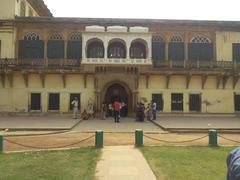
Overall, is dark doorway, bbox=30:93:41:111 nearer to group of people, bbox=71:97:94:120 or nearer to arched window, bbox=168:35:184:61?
group of people, bbox=71:97:94:120

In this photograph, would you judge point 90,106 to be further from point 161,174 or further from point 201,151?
point 161,174

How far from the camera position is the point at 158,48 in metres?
30.9

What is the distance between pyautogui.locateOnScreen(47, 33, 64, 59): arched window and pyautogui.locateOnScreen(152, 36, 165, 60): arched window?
7516 millimetres

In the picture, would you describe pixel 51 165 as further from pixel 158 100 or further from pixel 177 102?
pixel 177 102

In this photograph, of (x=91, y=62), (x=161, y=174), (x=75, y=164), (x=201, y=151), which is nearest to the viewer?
(x=161, y=174)

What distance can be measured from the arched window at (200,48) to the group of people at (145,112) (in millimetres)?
6094

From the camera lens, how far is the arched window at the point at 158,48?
3078cm

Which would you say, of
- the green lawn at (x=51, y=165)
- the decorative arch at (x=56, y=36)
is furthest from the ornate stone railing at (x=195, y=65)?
the green lawn at (x=51, y=165)

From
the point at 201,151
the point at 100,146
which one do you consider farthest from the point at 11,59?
the point at 201,151

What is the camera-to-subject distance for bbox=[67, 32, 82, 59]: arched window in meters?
30.5

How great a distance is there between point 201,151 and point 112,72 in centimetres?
1710

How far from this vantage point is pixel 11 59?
96.4ft

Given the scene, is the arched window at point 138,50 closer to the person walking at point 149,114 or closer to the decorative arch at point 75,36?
the decorative arch at point 75,36

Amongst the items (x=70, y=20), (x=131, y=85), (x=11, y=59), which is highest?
(x=70, y=20)
